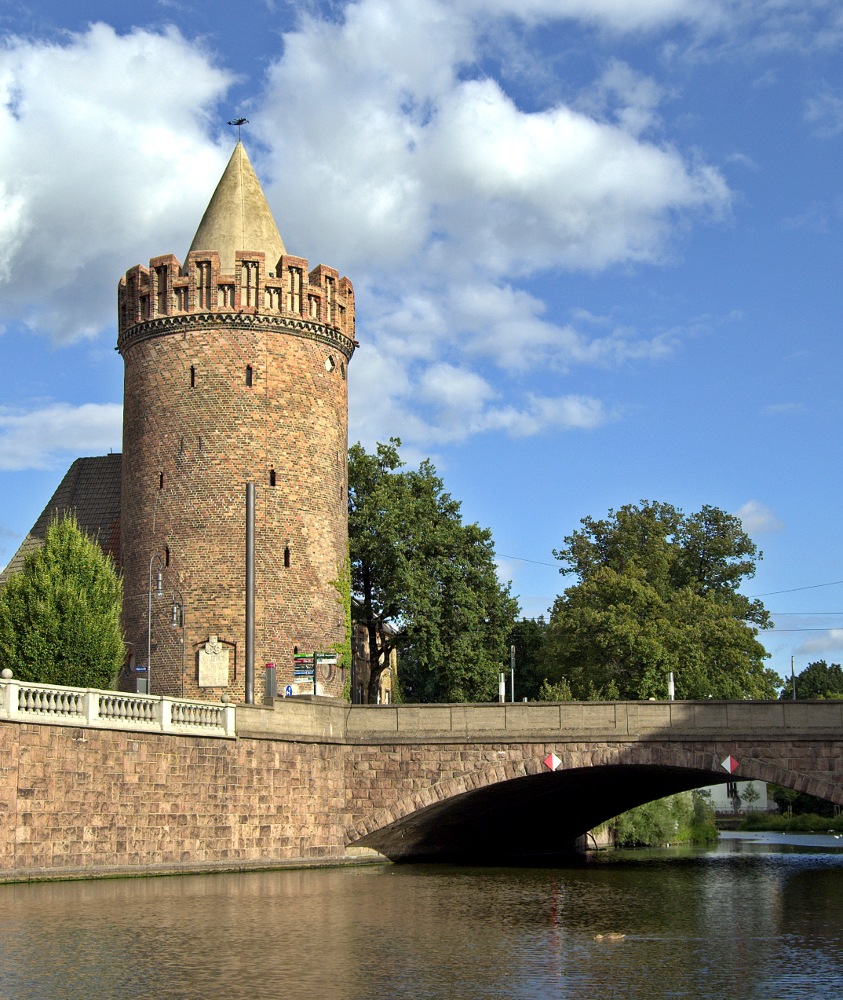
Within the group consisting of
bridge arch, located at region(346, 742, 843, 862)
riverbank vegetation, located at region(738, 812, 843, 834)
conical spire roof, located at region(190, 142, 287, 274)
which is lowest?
riverbank vegetation, located at region(738, 812, 843, 834)

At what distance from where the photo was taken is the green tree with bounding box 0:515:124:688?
129ft

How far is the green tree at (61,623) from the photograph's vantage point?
129 feet

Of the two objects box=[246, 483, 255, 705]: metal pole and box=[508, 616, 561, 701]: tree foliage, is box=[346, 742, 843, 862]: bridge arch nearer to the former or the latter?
box=[246, 483, 255, 705]: metal pole

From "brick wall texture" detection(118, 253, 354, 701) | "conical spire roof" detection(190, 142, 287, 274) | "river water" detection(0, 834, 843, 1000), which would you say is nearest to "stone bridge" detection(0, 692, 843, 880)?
"river water" detection(0, 834, 843, 1000)

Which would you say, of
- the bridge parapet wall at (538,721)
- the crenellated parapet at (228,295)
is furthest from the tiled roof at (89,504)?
the bridge parapet wall at (538,721)

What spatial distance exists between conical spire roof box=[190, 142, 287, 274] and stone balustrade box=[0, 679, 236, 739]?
17612 millimetres

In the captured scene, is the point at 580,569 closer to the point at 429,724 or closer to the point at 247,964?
the point at 429,724

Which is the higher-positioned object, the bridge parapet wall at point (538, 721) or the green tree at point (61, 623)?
the green tree at point (61, 623)

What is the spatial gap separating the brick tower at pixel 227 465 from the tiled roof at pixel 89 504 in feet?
16.6

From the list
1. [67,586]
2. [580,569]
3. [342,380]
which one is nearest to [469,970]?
[67,586]

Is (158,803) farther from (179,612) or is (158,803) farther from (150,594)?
(150,594)

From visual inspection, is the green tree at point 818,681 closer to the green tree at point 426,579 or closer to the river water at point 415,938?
the green tree at point 426,579

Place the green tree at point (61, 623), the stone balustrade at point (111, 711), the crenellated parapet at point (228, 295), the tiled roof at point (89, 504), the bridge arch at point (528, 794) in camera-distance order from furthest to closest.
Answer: the tiled roof at point (89, 504), the crenellated parapet at point (228, 295), the green tree at point (61, 623), the bridge arch at point (528, 794), the stone balustrade at point (111, 711)

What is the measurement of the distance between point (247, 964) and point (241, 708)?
18.5 metres
